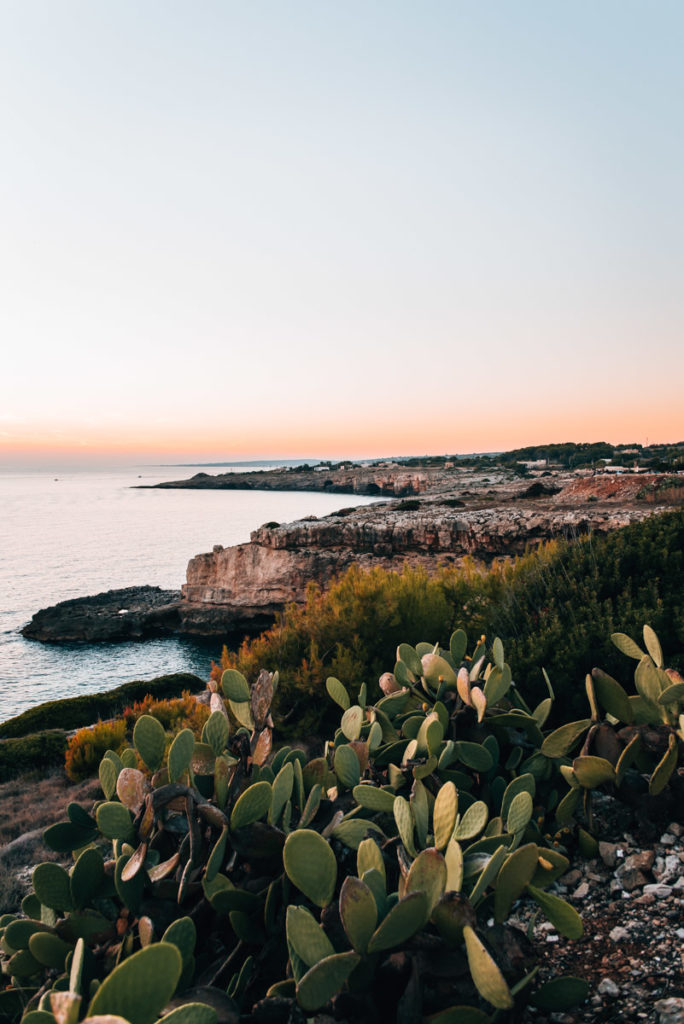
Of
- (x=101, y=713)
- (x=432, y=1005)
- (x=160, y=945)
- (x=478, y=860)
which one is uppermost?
(x=160, y=945)

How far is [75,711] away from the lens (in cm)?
1631

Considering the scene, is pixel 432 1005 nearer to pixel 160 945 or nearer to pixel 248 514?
pixel 160 945

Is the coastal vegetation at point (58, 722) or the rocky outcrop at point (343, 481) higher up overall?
the rocky outcrop at point (343, 481)

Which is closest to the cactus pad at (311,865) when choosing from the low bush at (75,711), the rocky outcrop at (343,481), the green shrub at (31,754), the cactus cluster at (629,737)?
the cactus cluster at (629,737)

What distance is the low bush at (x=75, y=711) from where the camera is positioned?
15.4m

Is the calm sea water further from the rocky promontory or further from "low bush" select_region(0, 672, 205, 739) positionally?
the rocky promontory

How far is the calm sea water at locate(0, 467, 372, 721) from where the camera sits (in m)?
25.8

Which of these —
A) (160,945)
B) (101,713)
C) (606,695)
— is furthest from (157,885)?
(101,713)

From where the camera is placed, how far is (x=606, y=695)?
346cm

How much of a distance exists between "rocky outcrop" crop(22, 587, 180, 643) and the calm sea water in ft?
2.65

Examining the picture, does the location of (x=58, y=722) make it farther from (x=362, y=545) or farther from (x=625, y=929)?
(x=362, y=545)

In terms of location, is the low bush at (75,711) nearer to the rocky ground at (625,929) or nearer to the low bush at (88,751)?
the low bush at (88,751)

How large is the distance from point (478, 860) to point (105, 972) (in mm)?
1596

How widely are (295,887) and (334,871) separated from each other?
73cm
